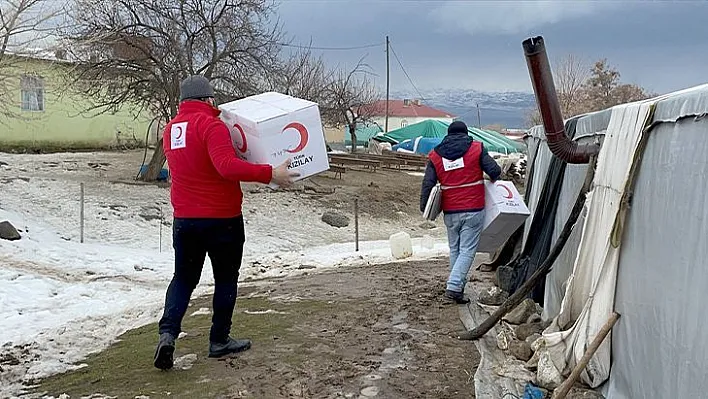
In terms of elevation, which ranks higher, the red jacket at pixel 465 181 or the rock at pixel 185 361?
the red jacket at pixel 465 181

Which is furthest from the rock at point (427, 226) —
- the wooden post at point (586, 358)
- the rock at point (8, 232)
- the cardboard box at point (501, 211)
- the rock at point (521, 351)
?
the wooden post at point (586, 358)

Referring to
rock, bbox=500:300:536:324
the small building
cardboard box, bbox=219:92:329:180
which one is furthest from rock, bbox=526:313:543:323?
the small building

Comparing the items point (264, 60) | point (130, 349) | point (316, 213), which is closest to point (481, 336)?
point (130, 349)

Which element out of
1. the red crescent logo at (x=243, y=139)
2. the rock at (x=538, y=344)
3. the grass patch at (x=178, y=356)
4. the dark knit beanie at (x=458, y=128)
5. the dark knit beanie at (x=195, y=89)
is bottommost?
the grass patch at (x=178, y=356)

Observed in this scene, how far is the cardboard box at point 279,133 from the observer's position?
5.08 metres

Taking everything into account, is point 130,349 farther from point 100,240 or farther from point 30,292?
point 100,240

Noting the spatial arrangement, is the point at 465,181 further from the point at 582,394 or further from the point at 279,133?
the point at 582,394

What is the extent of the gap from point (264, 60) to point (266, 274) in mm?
10966

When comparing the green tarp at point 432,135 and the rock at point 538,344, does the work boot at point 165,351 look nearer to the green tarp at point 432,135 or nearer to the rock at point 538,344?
the rock at point 538,344

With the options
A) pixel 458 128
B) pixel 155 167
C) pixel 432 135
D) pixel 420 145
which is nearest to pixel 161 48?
pixel 155 167

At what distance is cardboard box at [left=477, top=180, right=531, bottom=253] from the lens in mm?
6953

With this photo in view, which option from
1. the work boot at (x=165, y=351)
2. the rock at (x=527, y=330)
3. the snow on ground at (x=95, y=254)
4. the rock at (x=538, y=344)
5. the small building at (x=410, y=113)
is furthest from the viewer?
the small building at (x=410, y=113)

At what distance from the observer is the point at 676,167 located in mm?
3832

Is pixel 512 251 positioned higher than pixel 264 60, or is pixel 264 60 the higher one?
pixel 264 60
